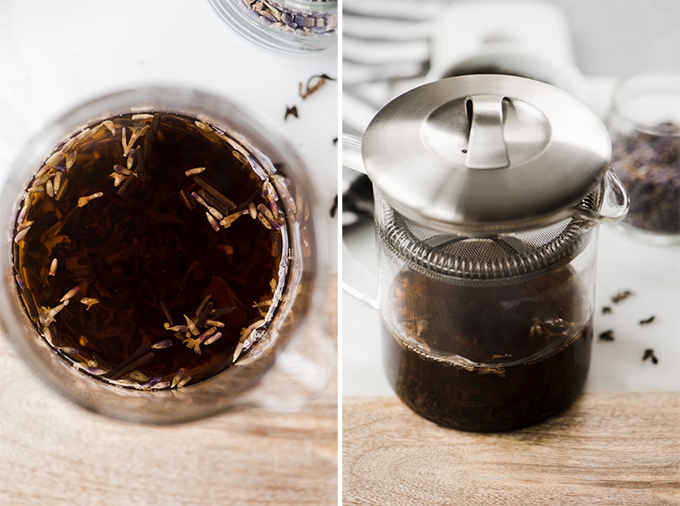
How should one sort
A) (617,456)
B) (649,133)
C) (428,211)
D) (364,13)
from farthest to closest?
(364,13), (649,133), (617,456), (428,211)

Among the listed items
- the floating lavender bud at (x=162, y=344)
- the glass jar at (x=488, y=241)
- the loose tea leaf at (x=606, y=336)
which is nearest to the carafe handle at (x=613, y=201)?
the glass jar at (x=488, y=241)

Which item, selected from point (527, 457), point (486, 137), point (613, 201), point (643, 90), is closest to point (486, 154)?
point (486, 137)

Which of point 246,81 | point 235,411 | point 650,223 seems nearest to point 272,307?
point 235,411

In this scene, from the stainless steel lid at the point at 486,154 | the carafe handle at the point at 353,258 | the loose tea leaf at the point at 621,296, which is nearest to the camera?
the stainless steel lid at the point at 486,154

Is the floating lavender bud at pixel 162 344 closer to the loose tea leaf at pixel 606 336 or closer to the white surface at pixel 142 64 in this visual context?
the white surface at pixel 142 64

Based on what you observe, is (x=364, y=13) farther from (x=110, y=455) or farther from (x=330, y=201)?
(x=110, y=455)

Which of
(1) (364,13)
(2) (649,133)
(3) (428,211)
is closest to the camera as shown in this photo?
(3) (428,211)
